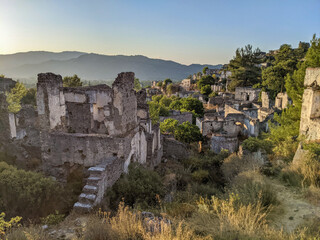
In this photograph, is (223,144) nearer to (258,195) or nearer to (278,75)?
(258,195)

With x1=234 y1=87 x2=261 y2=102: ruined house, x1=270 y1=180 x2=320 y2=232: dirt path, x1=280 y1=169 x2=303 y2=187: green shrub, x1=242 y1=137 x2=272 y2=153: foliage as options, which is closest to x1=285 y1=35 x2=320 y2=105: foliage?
x1=242 y1=137 x2=272 y2=153: foliage

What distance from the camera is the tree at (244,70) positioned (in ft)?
139

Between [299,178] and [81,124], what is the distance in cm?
913

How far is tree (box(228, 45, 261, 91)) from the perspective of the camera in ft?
139

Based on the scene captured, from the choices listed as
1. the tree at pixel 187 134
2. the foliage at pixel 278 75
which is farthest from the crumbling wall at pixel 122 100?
the foliage at pixel 278 75

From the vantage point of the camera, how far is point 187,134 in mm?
18125

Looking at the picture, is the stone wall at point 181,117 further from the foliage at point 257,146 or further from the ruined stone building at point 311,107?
the ruined stone building at point 311,107

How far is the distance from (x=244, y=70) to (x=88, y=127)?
125 ft

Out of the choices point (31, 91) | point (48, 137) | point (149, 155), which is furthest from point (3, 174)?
point (31, 91)

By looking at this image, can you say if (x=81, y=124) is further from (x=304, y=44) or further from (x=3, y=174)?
(x=304, y=44)

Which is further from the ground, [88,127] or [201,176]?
[88,127]

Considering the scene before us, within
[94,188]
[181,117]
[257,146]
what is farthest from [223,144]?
[181,117]

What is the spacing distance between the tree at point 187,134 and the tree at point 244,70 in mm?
27527

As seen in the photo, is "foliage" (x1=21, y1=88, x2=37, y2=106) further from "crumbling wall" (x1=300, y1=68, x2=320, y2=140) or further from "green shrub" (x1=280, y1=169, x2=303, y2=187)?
"green shrub" (x1=280, y1=169, x2=303, y2=187)
